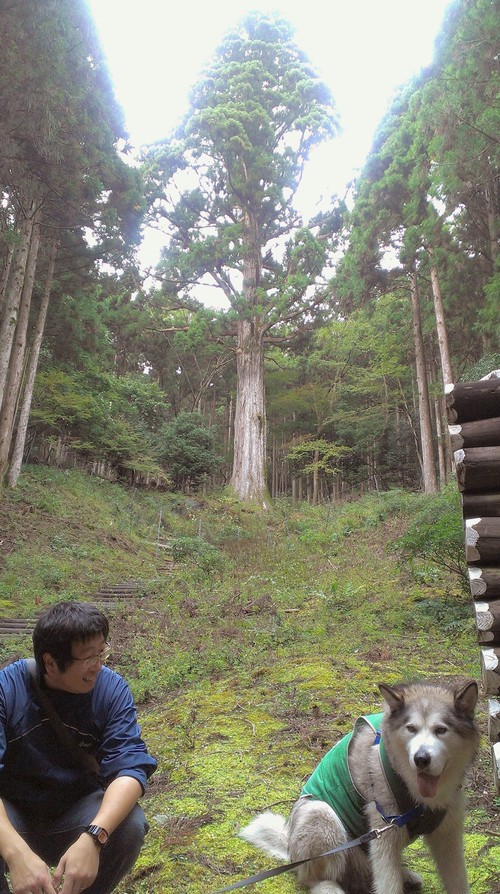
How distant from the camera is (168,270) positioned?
2133 cm

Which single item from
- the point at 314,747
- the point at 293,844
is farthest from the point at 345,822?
the point at 314,747

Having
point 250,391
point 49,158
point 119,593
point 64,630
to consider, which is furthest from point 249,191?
point 64,630

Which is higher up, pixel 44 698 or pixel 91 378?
pixel 91 378

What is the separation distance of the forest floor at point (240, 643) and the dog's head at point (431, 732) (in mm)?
A: 803

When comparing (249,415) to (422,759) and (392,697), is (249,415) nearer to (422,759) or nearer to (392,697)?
(392,697)

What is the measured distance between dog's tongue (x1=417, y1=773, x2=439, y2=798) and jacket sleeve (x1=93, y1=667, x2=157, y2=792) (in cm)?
104

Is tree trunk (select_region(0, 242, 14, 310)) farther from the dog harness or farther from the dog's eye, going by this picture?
the dog's eye

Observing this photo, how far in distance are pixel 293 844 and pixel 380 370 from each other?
24357 millimetres

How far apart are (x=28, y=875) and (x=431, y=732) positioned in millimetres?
1510

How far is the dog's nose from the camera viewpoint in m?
2.09

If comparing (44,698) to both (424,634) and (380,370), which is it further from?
(380,370)

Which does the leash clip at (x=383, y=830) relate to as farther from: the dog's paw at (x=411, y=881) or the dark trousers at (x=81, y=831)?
the dark trousers at (x=81, y=831)

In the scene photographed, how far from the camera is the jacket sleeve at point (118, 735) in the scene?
2141 millimetres

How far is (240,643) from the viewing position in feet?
24.7
